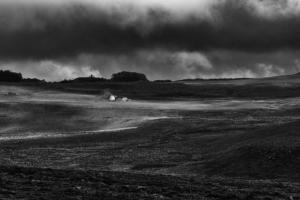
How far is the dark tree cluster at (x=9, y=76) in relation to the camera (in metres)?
155

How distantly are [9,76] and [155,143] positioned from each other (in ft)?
346

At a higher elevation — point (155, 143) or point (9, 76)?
point (9, 76)

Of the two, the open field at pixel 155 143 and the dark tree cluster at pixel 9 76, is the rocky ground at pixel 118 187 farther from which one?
the dark tree cluster at pixel 9 76

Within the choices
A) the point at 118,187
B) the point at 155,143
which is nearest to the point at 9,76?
the point at 155,143

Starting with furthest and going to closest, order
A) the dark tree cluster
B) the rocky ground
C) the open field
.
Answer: the dark tree cluster, the open field, the rocky ground

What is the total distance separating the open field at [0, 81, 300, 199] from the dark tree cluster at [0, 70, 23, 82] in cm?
4952

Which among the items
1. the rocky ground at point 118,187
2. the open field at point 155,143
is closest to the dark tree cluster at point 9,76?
the open field at point 155,143

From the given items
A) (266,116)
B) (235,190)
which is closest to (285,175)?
(235,190)

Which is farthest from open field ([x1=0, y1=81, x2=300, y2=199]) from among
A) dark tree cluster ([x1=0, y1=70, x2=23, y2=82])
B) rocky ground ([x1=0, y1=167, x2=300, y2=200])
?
dark tree cluster ([x1=0, y1=70, x2=23, y2=82])

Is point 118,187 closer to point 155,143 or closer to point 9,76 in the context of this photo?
point 155,143

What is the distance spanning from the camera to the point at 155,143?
5662 centimetres

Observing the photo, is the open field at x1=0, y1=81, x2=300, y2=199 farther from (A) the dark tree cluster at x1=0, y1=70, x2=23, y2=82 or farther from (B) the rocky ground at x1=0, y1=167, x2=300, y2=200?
(A) the dark tree cluster at x1=0, y1=70, x2=23, y2=82

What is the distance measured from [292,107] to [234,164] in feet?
173

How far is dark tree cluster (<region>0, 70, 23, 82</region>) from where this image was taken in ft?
508
